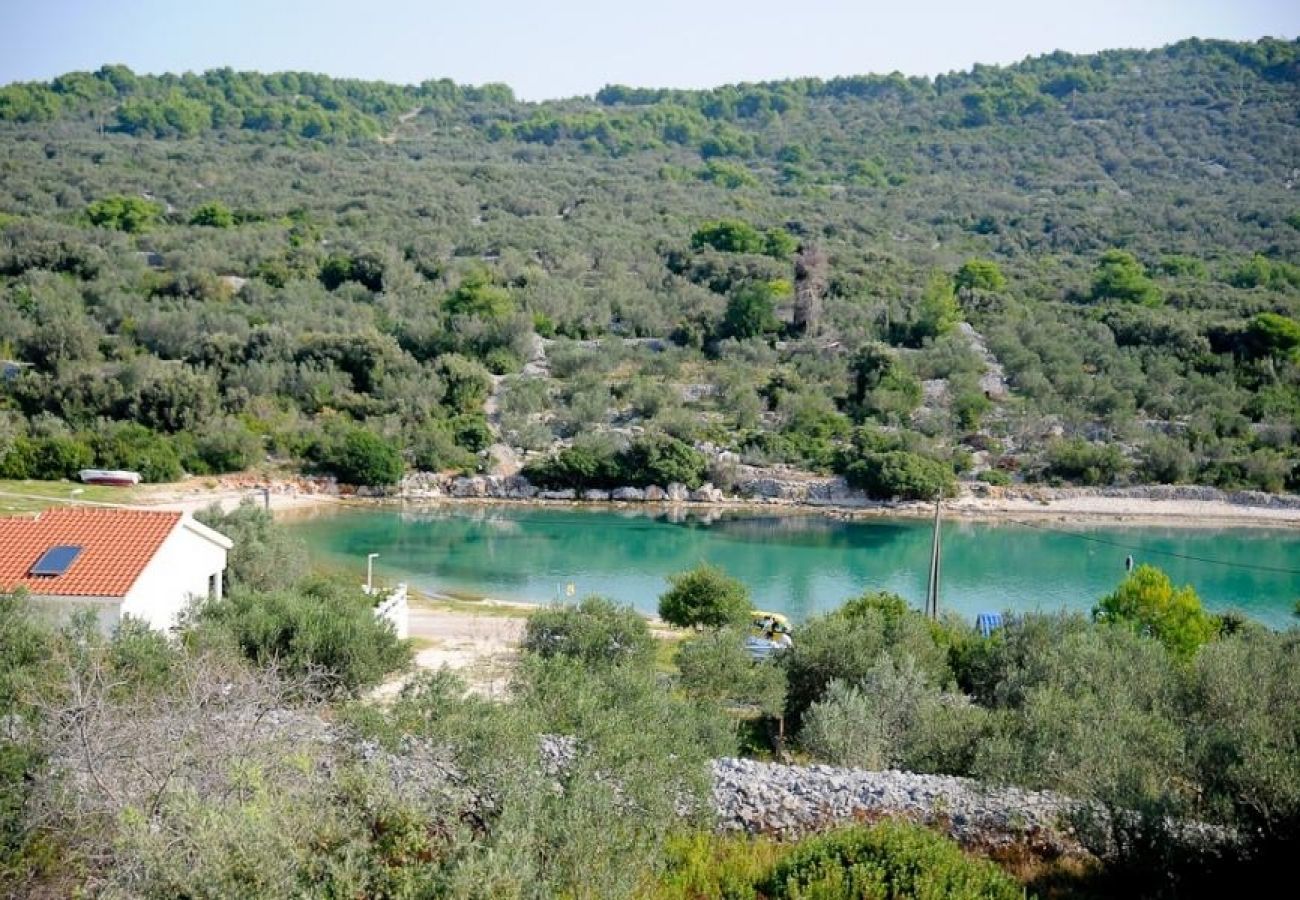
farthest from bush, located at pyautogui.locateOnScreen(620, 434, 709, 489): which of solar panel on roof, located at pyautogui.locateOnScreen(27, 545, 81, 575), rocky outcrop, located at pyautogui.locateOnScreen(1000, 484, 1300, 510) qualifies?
solar panel on roof, located at pyautogui.locateOnScreen(27, 545, 81, 575)

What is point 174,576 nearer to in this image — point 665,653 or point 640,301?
point 665,653

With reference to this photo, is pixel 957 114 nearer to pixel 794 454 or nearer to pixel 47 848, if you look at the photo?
pixel 794 454

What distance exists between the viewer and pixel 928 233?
Answer: 91.7 metres

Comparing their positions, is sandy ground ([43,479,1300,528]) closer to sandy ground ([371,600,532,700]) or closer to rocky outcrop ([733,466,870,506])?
rocky outcrop ([733,466,870,506])

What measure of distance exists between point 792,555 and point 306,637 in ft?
80.4

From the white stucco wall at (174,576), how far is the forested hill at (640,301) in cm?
2399

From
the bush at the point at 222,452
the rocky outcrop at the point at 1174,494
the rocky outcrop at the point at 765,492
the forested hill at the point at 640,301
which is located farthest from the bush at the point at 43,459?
the rocky outcrop at the point at 1174,494

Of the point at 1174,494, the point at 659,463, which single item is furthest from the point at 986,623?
the point at 1174,494

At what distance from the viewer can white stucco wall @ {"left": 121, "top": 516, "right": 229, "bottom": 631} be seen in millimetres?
16891

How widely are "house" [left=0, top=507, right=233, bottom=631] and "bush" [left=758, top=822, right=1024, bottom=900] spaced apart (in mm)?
10348

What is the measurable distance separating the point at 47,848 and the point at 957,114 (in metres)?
132

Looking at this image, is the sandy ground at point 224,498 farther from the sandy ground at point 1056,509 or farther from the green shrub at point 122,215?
the green shrub at point 122,215

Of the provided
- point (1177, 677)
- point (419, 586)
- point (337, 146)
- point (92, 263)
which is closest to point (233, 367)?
point (92, 263)

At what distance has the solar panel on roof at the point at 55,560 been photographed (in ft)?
54.6
